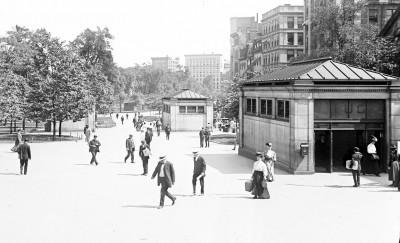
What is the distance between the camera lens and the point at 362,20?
2702 inches

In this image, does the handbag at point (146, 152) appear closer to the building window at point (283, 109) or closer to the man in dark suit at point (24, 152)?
the man in dark suit at point (24, 152)

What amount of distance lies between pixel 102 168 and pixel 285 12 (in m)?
81.0

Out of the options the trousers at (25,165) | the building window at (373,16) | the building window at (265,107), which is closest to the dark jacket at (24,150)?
the trousers at (25,165)

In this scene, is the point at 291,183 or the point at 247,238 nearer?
the point at 247,238

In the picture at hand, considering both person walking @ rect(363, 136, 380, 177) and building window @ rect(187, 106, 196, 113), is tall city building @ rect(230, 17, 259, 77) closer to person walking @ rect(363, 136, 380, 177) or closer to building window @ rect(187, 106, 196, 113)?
building window @ rect(187, 106, 196, 113)

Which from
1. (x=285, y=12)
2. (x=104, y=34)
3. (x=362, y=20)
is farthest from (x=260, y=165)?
(x=285, y=12)

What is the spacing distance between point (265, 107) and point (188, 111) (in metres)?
33.8

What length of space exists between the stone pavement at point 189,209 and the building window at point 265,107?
475cm

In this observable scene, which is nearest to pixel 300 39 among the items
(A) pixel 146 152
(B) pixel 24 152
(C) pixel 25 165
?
(A) pixel 146 152

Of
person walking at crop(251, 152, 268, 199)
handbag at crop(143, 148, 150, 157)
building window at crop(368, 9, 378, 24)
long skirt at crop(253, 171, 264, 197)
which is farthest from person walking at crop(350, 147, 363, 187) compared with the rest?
building window at crop(368, 9, 378, 24)

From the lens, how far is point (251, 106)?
34969 mm

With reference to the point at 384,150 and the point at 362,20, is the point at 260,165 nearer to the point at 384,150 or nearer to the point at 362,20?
the point at 384,150

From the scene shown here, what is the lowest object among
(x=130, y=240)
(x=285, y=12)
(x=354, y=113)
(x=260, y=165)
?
(x=130, y=240)

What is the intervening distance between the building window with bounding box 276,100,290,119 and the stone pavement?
10.9ft
